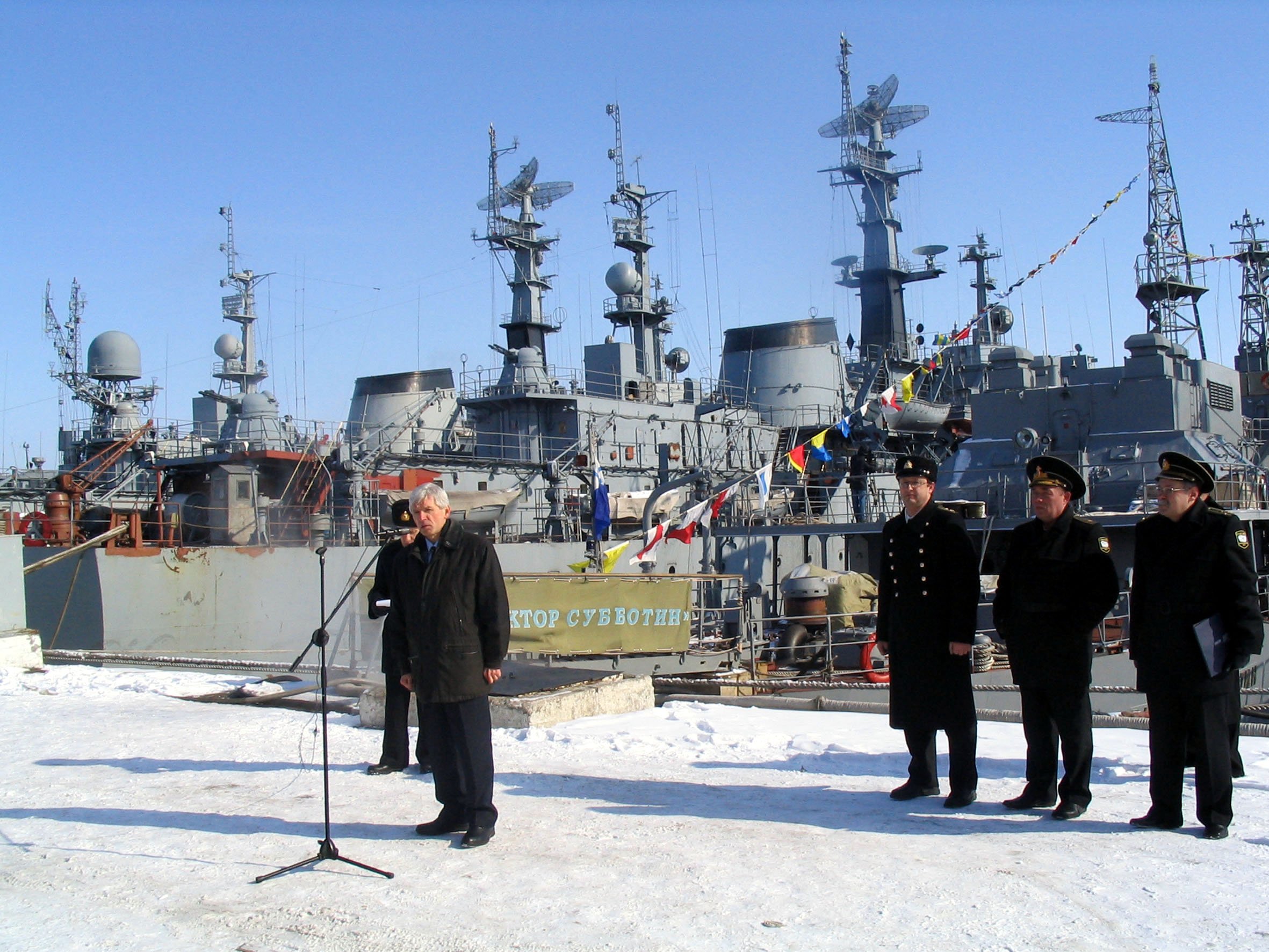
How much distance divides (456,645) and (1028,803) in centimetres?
249

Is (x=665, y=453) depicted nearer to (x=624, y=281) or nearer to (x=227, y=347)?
(x=624, y=281)

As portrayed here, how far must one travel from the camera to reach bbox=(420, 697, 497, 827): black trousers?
14.0ft

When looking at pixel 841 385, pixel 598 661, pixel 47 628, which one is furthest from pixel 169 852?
pixel 841 385

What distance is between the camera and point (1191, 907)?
3361mm

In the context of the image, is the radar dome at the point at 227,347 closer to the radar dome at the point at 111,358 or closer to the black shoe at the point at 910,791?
the radar dome at the point at 111,358

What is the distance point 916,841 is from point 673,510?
19.9 metres

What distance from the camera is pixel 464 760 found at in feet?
14.3

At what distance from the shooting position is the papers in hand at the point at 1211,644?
417 centimetres

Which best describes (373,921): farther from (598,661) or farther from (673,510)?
(673,510)

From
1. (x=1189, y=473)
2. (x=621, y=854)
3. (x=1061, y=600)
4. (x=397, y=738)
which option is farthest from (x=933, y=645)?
(x=397, y=738)

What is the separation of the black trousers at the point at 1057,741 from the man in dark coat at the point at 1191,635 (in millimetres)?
263

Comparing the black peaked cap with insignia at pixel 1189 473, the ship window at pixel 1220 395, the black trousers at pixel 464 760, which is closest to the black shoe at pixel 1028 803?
the black peaked cap with insignia at pixel 1189 473

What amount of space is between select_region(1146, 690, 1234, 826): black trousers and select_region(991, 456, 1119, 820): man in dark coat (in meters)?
0.28

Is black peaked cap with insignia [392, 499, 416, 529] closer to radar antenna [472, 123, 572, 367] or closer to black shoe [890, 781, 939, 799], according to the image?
black shoe [890, 781, 939, 799]
